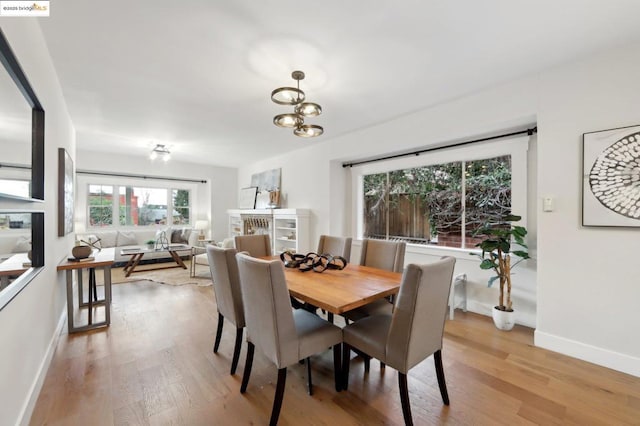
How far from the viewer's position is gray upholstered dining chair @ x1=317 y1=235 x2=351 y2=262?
2.91 meters

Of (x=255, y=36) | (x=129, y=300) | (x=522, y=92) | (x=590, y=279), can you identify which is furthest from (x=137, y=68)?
(x=590, y=279)

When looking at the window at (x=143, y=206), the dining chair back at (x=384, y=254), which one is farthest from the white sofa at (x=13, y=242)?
the window at (x=143, y=206)

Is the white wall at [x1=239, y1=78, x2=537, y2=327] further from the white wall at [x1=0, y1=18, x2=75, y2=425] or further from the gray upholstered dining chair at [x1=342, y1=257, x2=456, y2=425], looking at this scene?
the white wall at [x1=0, y1=18, x2=75, y2=425]

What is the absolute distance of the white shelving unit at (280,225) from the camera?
4.84 m

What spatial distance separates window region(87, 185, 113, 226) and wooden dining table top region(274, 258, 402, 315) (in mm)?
5782

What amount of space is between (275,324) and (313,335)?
12.3 inches

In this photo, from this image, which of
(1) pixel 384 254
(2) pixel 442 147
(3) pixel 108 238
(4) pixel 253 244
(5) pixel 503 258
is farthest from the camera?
(3) pixel 108 238

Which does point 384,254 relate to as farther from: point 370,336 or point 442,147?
point 442,147

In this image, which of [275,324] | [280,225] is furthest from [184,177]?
[275,324]

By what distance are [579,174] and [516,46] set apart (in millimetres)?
1172

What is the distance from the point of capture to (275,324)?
1.51m

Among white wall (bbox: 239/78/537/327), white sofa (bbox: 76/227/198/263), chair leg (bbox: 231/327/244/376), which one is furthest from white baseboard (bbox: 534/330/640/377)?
white sofa (bbox: 76/227/198/263)

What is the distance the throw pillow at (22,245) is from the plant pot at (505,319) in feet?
12.6

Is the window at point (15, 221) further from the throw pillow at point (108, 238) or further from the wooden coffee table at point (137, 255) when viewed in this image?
the throw pillow at point (108, 238)
